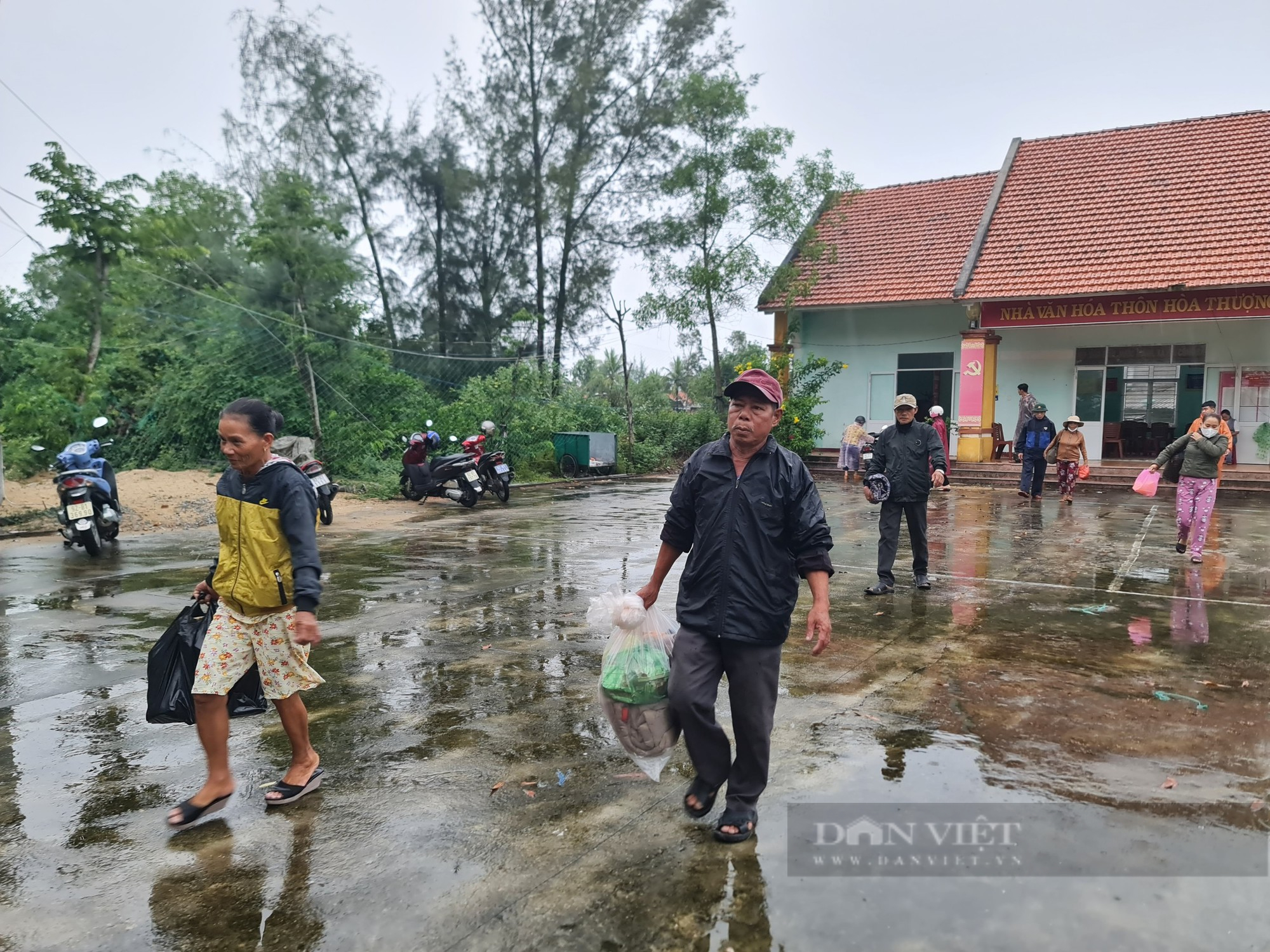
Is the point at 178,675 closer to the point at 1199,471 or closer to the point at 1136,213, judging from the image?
the point at 1199,471

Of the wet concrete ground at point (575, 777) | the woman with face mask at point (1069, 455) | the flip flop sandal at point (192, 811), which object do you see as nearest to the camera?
the wet concrete ground at point (575, 777)

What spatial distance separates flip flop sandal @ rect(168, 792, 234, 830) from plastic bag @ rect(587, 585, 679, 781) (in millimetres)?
1455

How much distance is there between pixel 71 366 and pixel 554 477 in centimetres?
909

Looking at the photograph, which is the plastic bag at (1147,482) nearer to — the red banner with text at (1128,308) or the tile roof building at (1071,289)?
the tile roof building at (1071,289)

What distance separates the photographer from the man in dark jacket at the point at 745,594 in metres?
3.13

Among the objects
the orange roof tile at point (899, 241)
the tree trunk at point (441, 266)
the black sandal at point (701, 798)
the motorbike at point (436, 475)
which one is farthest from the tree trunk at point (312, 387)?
the black sandal at point (701, 798)

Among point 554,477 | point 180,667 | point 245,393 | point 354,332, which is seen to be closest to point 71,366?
point 245,393

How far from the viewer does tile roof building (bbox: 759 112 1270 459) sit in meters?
17.7

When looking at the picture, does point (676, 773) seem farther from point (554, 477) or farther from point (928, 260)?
point (928, 260)

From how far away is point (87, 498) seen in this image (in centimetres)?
913

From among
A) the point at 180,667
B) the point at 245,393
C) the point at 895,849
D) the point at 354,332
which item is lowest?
the point at 895,849

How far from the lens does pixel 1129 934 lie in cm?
256

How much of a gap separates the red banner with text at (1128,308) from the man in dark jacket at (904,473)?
1272 cm

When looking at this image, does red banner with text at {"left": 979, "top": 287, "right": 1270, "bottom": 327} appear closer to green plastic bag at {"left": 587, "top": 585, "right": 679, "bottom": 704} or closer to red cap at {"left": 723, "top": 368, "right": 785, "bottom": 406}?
red cap at {"left": 723, "top": 368, "right": 785, "bottom": 406}
